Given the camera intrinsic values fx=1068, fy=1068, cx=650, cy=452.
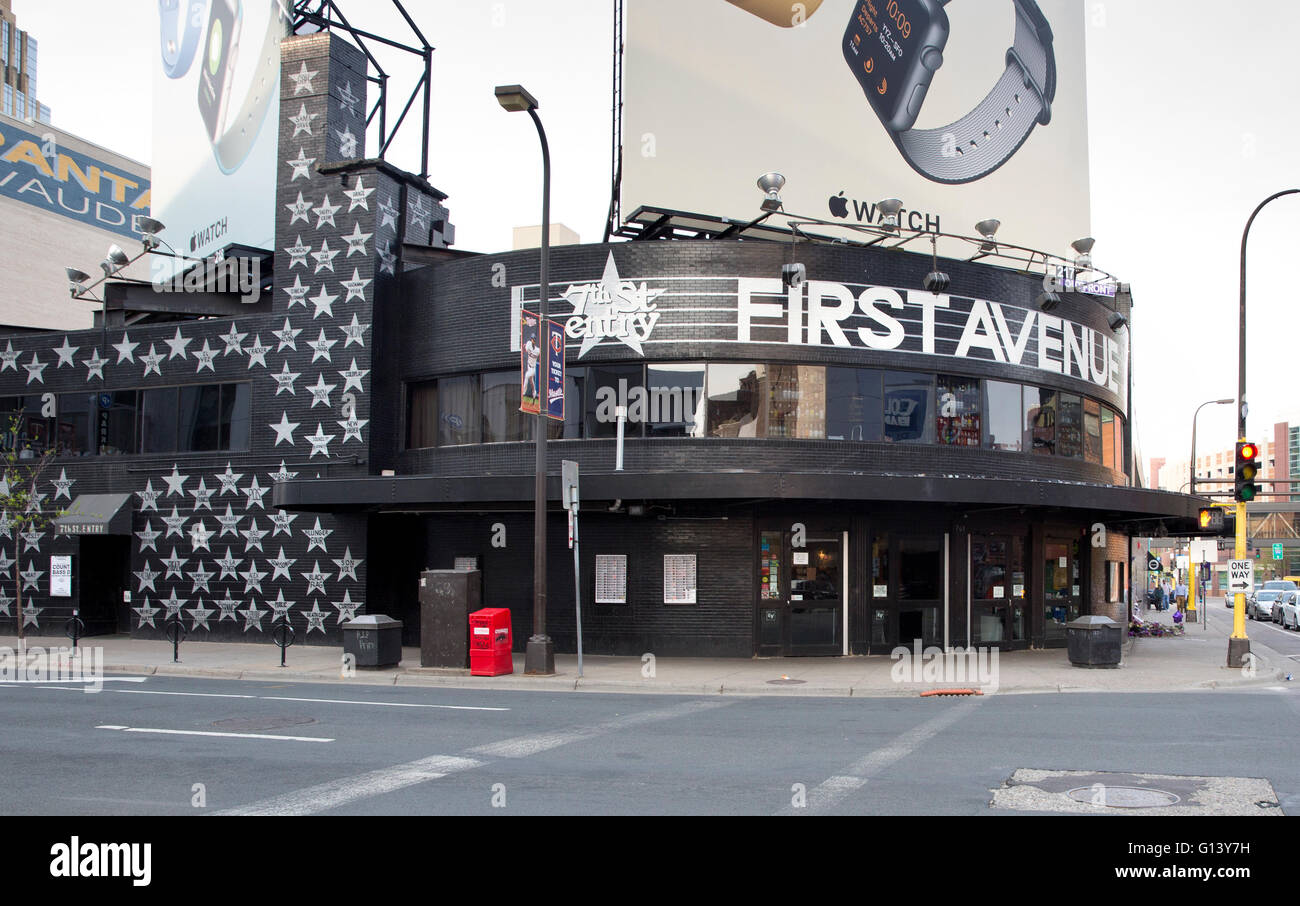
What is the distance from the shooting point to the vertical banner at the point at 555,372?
17781 millimetres

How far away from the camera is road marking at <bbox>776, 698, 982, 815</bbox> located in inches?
324

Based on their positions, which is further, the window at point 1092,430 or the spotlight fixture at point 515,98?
the window at point 1092,430

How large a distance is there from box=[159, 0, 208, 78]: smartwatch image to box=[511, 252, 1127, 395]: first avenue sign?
19.5 meters

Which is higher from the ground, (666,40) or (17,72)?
(17,72)

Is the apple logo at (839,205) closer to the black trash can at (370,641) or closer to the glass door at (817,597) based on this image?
the glass door at (817,597)

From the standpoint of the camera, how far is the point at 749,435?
67.6 ft

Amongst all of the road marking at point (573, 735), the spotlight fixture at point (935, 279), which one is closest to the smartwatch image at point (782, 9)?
the spotlight fixture at point (935, 279)

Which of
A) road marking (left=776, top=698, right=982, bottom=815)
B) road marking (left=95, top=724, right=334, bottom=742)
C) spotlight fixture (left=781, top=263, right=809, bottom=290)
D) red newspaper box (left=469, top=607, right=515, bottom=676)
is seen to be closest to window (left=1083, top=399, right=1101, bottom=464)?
spotlight fixture (left=781, top=263, right=809, bottom=290)

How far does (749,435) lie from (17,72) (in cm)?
12363

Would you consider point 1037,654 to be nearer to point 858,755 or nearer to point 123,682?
point 858,755

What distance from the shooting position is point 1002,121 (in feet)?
101

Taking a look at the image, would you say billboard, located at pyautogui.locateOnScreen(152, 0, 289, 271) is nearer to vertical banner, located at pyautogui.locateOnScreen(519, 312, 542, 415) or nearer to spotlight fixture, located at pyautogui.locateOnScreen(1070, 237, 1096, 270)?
vertical banner, located at pyautogui.locateOnScreen(519, 312, 542, 415)

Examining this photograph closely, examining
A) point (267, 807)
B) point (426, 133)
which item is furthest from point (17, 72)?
point (267, 807)

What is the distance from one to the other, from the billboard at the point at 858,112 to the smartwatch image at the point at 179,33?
16.0m
